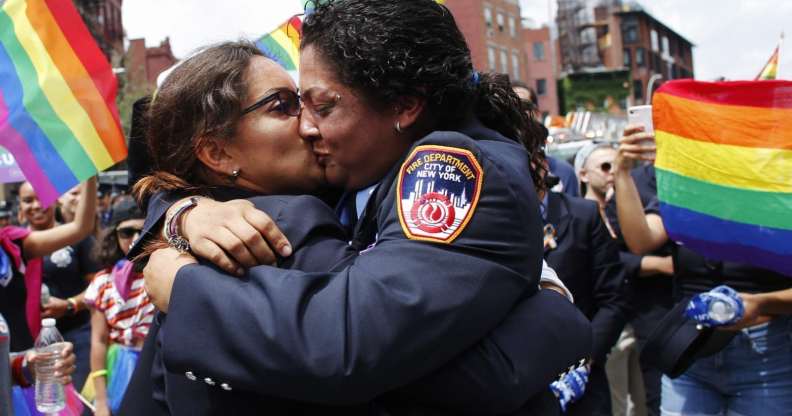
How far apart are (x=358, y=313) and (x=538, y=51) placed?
246ft

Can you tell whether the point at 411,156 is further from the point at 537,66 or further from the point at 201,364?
the point at 537,66

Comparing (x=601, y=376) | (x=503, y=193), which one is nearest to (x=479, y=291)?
(x=503, y=193)

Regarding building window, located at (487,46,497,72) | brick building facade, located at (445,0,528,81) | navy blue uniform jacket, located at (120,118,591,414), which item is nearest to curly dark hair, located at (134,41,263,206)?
navy blue uniform jacket, located at (120,118,591,414)

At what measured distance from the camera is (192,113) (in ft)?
6.07

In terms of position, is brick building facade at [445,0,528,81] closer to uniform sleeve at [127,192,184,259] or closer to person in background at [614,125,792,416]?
person in background at [614,125,792,416]

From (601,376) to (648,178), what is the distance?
1323 millimetres

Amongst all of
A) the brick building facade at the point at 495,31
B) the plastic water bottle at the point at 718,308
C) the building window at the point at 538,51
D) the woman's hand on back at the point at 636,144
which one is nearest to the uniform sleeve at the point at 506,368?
the plastic water bottle at the point at 718,308

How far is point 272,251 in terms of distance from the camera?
154 cm

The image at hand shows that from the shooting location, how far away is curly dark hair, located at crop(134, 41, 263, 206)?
1823 millimetres

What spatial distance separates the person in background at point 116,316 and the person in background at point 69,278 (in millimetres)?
976

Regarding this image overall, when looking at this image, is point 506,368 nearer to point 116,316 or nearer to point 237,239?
point 237,239

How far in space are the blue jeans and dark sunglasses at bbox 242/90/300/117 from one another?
2593 mm

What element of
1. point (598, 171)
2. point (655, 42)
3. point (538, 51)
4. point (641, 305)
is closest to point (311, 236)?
point (641, 305)

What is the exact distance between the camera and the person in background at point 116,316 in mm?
4621
